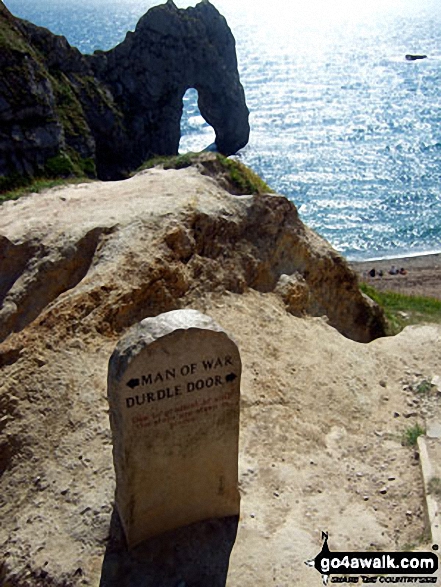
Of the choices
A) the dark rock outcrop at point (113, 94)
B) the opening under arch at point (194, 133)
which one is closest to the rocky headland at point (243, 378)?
the dark rock outcrop at point (113, 94)

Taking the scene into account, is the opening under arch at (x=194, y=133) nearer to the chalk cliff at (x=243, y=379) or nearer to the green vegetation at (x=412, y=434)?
the chalk cliff at (x=243, y=379)

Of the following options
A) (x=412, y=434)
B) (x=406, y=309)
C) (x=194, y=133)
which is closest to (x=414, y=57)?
(x=194, y=133)

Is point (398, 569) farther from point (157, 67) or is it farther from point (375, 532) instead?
point (157, 67)

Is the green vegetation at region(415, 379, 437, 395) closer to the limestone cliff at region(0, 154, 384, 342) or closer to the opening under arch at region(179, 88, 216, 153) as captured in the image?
the limestone cliff at region(0, 154, 384, 342)

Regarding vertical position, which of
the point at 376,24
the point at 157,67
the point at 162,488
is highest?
the point at 162,488

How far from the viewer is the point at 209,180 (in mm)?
16219

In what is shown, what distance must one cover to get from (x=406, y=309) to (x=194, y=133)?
59809 mm

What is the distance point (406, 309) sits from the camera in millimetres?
22188

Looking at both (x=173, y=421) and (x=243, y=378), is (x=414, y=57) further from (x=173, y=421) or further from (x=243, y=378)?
(x=173, y=421)

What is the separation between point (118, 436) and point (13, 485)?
108 inches

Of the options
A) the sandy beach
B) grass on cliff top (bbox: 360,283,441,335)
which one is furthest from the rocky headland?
the sandy beach

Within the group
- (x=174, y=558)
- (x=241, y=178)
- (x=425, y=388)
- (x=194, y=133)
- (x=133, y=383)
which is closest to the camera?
(x=133, y=383)

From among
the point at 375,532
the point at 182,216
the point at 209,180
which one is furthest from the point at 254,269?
the point at 375,532

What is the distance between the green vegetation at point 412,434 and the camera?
1041 centimetres
